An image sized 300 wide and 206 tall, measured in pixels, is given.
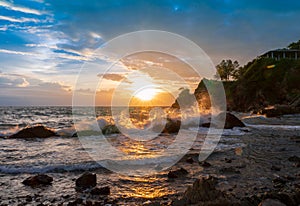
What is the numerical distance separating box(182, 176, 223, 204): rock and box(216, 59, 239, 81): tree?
11376 cm

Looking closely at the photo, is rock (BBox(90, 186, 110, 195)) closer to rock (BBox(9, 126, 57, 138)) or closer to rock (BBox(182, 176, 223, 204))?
rock (BBox(182, 176, 223, 204))

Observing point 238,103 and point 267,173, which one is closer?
point 267,173

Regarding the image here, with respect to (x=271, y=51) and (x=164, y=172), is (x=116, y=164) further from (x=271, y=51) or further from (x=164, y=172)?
(x=271, y=51)

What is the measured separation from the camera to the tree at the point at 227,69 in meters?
113

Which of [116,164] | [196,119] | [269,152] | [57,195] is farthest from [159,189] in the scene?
[196,119]

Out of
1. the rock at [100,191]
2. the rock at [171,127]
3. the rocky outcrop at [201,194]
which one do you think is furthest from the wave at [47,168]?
the rock at [171,127]

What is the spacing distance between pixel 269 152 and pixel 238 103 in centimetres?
6459

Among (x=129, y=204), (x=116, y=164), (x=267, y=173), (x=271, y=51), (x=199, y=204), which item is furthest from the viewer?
(x=271, y=51)

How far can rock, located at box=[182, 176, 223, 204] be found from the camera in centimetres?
478

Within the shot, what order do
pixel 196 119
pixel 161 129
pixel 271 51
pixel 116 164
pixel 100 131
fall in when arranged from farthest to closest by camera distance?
pixel 271 51 → pixel 196 119 → pixel 161 129 → pixel 100 131 → pixel 116 164

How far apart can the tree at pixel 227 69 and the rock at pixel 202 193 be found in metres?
114

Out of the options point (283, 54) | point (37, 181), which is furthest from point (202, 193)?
point (283, 54)

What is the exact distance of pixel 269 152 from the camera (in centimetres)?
1124

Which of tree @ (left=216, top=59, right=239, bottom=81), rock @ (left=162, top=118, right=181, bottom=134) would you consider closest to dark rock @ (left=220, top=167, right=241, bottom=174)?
rock @ (left=162, top=118, right=181, bottom=134)
